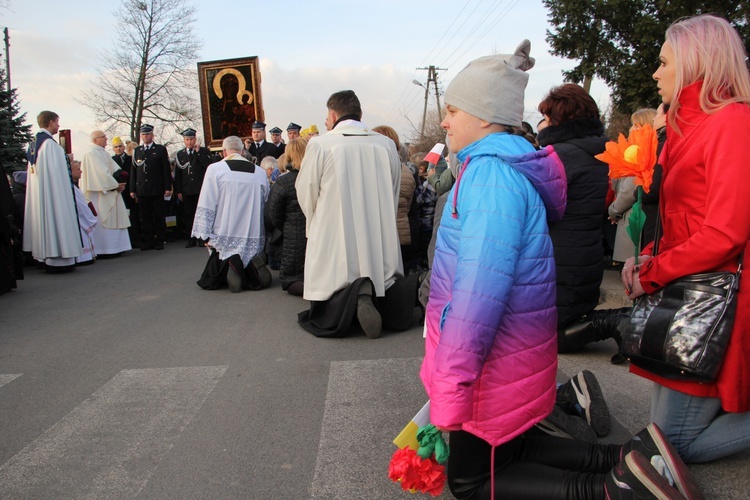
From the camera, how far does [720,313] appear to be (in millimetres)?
2436

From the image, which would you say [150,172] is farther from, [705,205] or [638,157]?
[705,205]

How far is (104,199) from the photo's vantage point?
12406 mm

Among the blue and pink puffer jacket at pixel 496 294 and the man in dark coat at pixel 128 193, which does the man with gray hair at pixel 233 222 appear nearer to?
the blue and pink puffer jacket at pixel 496 294

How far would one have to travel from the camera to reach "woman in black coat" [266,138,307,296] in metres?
7.09

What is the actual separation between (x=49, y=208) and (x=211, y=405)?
7.40 metres

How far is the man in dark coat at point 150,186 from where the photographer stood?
13375mm

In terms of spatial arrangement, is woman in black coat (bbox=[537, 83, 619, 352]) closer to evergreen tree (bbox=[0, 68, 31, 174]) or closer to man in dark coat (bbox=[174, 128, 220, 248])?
man in dark coat (bbox=[174, 128, 220, 248])

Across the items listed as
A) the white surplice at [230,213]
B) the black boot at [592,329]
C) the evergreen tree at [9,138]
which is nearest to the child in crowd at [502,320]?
the black boot at [592,329]

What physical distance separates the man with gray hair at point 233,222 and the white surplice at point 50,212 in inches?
130

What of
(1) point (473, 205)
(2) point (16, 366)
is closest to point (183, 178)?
(2) point (16, 366)

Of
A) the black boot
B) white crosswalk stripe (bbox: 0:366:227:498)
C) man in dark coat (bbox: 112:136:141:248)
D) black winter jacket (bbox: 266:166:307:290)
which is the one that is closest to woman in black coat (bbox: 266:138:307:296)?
black winter jacket (bbox: 266:166:307:290)

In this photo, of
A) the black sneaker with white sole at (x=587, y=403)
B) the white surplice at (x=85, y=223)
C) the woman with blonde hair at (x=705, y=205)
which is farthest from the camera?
the white surplice at (x=85, y=223)

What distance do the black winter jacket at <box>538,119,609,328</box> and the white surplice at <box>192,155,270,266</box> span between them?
4.49 meters

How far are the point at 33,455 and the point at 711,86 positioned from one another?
152 inches
